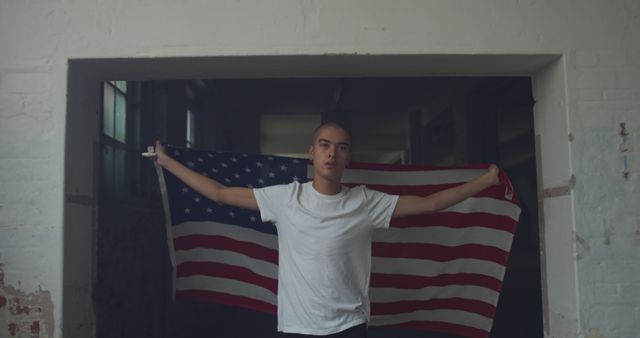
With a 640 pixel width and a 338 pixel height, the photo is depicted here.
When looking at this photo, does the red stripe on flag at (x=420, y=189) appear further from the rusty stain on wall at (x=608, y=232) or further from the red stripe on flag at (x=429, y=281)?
the rusty stain on wall at (x=608, y=232)

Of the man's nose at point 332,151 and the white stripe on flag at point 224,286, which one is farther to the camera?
the white stripe on flag at point 224,286

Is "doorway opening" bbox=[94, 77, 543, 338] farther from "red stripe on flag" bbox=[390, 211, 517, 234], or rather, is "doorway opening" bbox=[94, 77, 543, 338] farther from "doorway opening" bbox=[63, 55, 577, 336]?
"red stripe on flag" bbox=[390, 211, 517, 234]

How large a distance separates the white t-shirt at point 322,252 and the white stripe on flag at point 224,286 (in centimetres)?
119

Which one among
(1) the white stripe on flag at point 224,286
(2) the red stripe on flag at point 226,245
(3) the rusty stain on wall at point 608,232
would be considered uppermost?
(3) the rusty stain on wall at point 608,232

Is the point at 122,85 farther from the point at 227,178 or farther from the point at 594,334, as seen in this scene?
the point at 594,334

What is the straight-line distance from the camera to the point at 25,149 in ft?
10.0

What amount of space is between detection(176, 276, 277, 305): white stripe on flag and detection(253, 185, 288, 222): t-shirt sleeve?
3.96 ft

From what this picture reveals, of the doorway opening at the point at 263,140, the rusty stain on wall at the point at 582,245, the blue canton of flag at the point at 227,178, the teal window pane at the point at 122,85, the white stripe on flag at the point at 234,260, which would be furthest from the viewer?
the teal window pane at the point at 122,85

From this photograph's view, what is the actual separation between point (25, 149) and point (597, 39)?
3037 millimetres

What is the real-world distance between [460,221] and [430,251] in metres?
0.29

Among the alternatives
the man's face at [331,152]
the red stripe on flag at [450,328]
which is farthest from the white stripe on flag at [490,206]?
the man's face at [331,152]

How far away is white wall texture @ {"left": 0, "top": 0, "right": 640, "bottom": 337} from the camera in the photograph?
3.05 metres

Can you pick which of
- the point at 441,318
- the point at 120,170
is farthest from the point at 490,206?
the point at 120,170

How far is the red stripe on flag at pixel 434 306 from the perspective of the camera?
13.7ft
